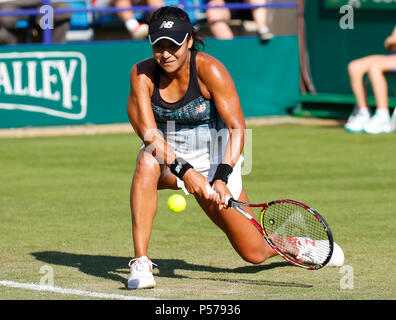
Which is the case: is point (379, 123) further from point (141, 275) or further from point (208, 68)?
point (141, 275)

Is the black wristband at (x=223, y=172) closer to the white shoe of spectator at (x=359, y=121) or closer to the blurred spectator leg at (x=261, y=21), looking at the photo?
the white shoe of spectator at (x=359, y=121)

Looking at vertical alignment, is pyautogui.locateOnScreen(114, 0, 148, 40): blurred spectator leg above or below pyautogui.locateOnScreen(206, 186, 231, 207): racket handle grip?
above

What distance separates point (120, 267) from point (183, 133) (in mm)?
1033

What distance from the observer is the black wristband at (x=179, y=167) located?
586cm

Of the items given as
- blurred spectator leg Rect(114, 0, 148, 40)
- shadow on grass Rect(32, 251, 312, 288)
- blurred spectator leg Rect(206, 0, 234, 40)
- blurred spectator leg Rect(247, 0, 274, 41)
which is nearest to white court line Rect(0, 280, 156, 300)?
shadow on grass Rect(32, 251, 312, 288)

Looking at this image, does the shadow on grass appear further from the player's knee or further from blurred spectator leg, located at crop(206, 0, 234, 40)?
blurred spectator leg, located at crop(206, 0, 234, 40)

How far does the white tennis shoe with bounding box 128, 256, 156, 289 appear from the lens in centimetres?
566

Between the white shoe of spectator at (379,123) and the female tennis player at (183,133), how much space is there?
23.7ft

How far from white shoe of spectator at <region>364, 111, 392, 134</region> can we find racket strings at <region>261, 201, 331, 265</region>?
7.44 metres

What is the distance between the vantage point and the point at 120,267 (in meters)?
6.40

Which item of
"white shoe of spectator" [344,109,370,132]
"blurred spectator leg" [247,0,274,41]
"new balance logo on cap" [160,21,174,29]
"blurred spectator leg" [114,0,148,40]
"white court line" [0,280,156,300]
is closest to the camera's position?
"white court line" [0,280,156,300]

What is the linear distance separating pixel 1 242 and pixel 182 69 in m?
2.16

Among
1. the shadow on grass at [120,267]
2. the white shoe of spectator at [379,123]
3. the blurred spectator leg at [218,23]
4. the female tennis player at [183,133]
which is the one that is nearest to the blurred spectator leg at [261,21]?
the blurred spectator leg at [218,23]
